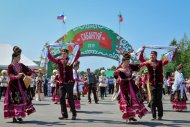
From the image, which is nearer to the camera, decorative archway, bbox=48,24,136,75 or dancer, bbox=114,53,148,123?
dancer, bbox=114,53,148,123

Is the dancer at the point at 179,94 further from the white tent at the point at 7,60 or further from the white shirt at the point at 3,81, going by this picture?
the white tent at the point at 7,60

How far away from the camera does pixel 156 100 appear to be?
11.3 m

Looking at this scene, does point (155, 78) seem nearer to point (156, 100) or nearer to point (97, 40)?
point (156, 100)

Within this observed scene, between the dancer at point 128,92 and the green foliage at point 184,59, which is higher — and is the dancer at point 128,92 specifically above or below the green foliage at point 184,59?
below

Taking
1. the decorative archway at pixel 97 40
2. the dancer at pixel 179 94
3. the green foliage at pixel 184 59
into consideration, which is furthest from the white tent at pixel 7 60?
the green foliage at pixel 184 59

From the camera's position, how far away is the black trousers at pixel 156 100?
36.7 feet

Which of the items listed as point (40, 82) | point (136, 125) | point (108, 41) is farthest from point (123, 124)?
point (108, 41)

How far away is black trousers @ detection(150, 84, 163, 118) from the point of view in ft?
36.7

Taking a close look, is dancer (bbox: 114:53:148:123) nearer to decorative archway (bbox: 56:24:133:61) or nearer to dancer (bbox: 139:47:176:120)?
dancer (bbox: 139:47:176:120)

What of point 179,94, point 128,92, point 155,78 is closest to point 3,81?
point 179,94

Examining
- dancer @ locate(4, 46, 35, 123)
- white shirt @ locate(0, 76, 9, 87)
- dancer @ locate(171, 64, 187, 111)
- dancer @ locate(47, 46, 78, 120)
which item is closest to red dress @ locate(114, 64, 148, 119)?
dancer @ locate(47, 46, 78, 120)

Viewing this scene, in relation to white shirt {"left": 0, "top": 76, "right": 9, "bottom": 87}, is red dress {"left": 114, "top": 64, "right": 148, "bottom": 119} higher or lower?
lower

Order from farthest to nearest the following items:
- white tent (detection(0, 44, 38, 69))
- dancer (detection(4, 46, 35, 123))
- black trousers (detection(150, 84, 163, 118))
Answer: white tent (detection(0, 44, 38, 69)) < black trousers (detection(150, 84, 163, 118)) < dancer (detection(4, 46, 35, 123))

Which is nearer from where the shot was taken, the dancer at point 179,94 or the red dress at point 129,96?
the red dress at point 129,96
